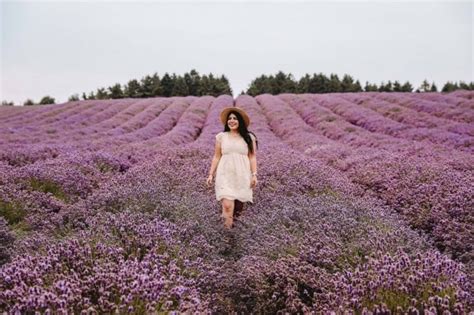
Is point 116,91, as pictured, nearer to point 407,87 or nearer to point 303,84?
point 303,84

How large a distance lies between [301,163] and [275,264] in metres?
4.73

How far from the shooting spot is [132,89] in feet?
163

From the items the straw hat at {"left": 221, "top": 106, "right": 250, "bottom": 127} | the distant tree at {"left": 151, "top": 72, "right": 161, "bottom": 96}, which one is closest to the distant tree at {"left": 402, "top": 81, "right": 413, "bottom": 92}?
the distant tree at {"left": 151, "top": 72, "right": 161, "bottom": 96}

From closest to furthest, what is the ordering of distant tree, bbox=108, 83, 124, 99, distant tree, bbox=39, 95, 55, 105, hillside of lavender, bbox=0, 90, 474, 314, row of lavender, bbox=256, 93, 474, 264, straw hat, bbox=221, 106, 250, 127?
hillside of lavender, bbox=0, 90, 474, 314, row of lavender, bbox=256, 93, 474, 264, straw hat, bbox=221, 106, 250, 127, distant tree, bbox=39, 95, 55, 105, distant tree, bbox=108, 83, 124, 99

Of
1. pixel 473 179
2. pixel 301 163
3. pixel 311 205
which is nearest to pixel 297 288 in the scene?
pixel 311 205

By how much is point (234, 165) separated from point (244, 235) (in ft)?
4.69

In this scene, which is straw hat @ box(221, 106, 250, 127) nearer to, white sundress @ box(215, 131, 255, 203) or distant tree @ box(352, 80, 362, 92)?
white sundress @ box(215, 131, 255, 203)

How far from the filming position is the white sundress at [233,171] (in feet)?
21.0

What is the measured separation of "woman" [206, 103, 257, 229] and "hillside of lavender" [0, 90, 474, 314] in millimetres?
247

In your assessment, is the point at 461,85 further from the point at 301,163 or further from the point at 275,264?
the point at 275,264

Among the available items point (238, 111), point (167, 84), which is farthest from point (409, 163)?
point (167, 84)

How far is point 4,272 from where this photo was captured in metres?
3.17

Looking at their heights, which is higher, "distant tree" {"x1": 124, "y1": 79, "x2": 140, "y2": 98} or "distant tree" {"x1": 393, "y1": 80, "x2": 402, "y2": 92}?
"distant tree" {"x1": 124, "y1": 79, "x2": 140, "y2": 98}

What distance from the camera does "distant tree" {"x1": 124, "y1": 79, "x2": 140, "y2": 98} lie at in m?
49.5
